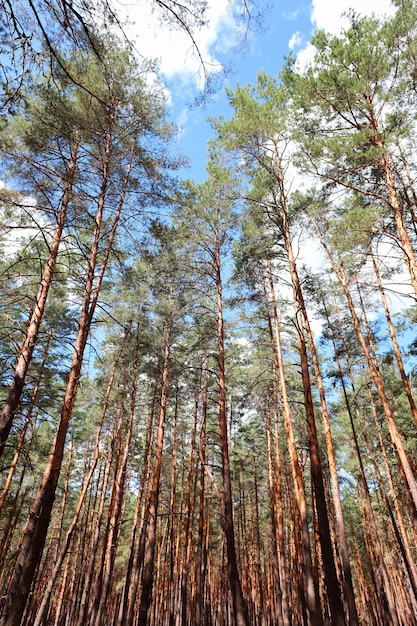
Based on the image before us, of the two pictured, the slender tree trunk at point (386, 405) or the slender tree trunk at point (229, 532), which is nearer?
the slender tree trunk at point (229, 532)

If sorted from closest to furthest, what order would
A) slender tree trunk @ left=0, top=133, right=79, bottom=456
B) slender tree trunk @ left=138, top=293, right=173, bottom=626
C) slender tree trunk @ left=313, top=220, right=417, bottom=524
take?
slender tree trunk @ left=0, top=133, right=79, bottom=456, slender tree trunk @ left=313, top=220, right=417, bottom=524, slender tree trunk @ left=138, top=293, right=173, bottom=626

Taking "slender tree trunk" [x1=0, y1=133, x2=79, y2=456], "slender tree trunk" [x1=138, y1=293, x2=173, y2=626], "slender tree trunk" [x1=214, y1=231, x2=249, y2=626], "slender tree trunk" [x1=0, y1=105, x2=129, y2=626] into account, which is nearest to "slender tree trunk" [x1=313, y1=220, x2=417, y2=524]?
"slender tree trunk" [x1=214, y1=231, x2=249, y2=626]

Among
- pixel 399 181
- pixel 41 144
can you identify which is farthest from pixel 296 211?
pixel 41 144

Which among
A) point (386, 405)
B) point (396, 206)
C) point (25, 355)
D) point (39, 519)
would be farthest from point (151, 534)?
point (396, 206)

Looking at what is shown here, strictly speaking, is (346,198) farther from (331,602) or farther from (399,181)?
(331,602)

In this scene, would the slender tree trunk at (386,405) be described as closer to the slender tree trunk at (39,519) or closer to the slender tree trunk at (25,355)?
the slender tree trunk at (39,519)

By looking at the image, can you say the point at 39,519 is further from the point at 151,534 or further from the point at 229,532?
the point at 151,534

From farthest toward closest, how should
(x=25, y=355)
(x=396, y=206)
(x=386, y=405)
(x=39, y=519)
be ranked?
1. (x=386, y=405)
2. (x=396, y=206)
3. (x=25, y=355)
4. (x=39, y=519)

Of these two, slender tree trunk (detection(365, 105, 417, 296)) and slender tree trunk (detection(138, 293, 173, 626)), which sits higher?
A: slender tree trunk (detection(365, 105, 417, 296))

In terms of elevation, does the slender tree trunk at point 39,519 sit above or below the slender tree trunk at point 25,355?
below

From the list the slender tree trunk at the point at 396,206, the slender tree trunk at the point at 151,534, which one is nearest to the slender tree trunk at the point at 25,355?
the slender tree trunk at the point at 151,534

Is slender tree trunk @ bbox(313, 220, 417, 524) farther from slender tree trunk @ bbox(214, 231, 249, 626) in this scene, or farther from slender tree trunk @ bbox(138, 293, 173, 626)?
slender tree trunk @ bbox(138, 293, 173, 626)

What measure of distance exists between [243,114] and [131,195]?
3.81 m

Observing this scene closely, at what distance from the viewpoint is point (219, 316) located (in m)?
10.1
